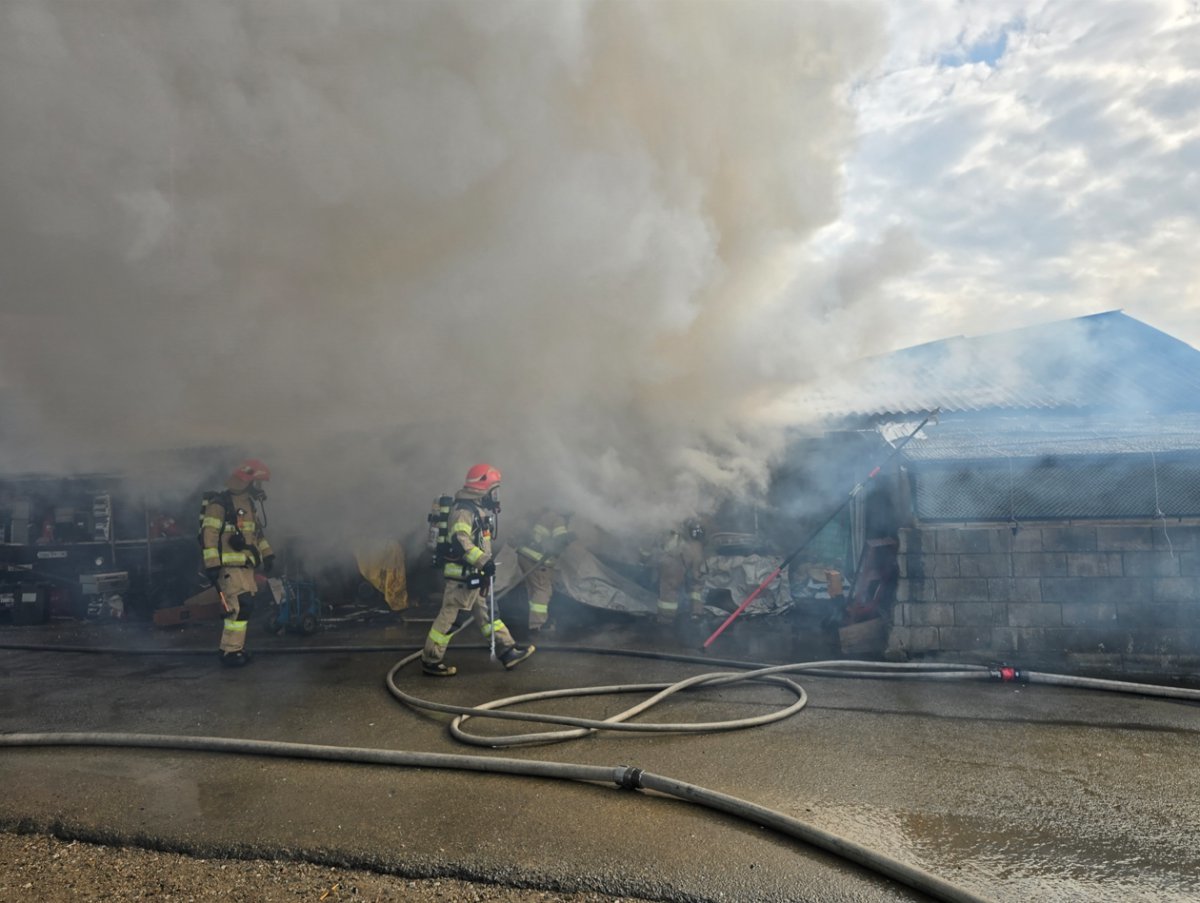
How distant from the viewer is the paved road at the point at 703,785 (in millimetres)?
3109

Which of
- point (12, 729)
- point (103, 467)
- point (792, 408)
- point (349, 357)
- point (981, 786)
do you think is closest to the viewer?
point (981, 786)

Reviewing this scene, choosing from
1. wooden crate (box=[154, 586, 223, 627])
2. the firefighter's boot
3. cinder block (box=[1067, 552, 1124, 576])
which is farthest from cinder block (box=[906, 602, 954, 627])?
wooden crate (box=[154, 586, 223, 627])

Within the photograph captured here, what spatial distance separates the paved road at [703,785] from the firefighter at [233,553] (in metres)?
0.98

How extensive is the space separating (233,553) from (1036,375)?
11.0 metres

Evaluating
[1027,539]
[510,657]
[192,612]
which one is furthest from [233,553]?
[1027,539]

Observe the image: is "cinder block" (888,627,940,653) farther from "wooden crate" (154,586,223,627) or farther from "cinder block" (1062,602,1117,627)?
"wooden crate" (154,586,223,627)

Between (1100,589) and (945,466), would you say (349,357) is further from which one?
(1100,589)

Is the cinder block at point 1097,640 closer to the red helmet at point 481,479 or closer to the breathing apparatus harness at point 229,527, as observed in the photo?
the red helmet at point 481,479

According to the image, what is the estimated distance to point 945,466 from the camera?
6434mm

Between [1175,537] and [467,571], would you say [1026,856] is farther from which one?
[467,571]

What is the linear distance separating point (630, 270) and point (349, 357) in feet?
9.38

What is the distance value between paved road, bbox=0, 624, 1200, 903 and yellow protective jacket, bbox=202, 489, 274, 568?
54.4 inches

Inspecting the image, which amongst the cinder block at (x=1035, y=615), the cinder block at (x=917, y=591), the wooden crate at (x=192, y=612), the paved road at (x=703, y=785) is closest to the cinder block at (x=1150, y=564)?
the cinder block at (x=1035, y=615)

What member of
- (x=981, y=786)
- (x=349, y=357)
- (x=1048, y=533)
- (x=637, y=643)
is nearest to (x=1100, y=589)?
(x=1048, y=533)
